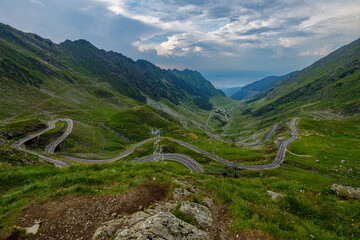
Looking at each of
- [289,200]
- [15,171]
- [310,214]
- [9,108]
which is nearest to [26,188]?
[15,171]

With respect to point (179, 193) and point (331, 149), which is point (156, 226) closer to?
point (179, 193)

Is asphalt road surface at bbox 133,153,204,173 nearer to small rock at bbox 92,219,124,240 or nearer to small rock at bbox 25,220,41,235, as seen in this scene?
small rock at bbox 92,219,124,240

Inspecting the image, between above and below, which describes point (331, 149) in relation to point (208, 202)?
below

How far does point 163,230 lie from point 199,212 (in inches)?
162

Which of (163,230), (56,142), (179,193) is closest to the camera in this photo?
(163,230)

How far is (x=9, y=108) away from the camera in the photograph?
140875 mm

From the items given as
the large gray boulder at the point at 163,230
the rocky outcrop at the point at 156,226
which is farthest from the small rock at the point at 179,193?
the large gray boulder at the point at 163,230

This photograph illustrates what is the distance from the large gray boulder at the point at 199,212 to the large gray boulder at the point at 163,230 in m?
1.12

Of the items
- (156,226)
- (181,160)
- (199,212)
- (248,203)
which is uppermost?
(156,226)

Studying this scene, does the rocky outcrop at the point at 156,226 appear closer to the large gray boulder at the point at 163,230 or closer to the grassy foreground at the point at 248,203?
the large gray boulder at the point at 163,230

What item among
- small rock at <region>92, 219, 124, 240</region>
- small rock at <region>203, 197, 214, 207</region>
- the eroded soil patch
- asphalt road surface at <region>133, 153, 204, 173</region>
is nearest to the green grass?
asphalt road surface at <region>133, 153, 204, 173</region>

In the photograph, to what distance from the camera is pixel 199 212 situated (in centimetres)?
1273

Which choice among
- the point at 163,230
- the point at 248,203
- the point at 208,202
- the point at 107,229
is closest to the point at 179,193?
the point at 208,202

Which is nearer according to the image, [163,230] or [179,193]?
[163,230]
